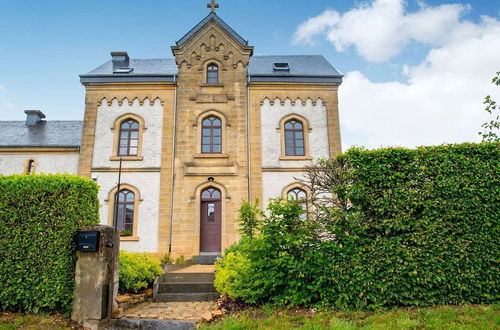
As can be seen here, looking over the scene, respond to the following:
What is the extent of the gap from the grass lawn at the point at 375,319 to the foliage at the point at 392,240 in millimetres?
269

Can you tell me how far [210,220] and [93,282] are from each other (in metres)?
8.61

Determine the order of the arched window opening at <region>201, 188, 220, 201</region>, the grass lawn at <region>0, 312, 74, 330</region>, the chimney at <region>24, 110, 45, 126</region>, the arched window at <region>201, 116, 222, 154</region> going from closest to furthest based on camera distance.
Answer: the grass lawn at <region>0, 312, 74, 330</region> < the arched window opening at <region>201, 188, 220, 201</region> < the arched window at <region>201, 116, 222, 154</region> < the chimney at <region>24, 110, 45, 126</region>

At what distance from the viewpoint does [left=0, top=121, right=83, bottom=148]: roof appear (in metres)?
16.8

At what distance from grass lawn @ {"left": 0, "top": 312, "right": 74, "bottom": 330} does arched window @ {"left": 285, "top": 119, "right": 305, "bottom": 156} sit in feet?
37.0

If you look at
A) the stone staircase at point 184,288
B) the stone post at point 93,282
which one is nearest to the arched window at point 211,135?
the stone staircase at point 184,288

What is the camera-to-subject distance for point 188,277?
959 cm

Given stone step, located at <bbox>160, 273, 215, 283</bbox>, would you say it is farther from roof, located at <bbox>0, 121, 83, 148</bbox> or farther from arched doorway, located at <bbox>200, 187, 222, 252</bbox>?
roof, located at <bbox>0, 121, 83, 148</bbox>

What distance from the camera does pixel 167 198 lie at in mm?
14734

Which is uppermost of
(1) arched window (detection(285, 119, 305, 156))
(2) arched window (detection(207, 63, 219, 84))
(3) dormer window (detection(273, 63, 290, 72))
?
(3) dormer window (detection(273, 63, 290, 72))

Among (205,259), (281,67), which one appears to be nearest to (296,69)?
(281,67)

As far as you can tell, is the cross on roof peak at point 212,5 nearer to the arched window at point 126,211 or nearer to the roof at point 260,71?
the roof at point 260,71

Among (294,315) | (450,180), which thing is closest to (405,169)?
(450,180)

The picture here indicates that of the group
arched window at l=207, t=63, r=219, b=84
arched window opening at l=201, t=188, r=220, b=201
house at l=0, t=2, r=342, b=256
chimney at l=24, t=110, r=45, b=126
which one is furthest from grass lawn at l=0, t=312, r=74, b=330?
chimney at l=24, t=110, r=45, b=126

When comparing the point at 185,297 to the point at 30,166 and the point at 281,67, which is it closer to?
the point at 30,166
